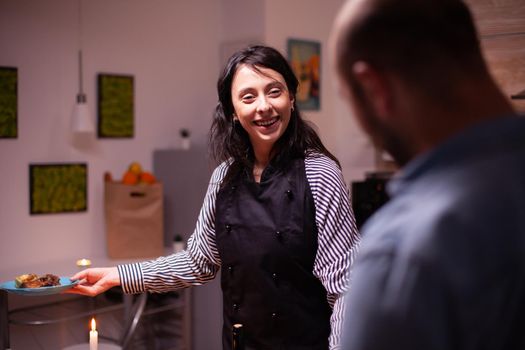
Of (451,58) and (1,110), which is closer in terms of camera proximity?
(451,58)

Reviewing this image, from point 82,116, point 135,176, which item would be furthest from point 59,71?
point 135,176

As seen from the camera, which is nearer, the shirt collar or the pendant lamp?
the shirt collar

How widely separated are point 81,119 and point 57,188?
0.41 m

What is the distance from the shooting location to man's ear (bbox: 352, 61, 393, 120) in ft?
2.27

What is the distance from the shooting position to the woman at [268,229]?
5.52ft

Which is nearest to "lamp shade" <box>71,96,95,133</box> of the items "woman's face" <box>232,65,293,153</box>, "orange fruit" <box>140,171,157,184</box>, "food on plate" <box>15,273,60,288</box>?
"orange fruit" <box>140,171,157,184</box>

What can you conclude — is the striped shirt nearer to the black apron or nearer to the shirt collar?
the black apron

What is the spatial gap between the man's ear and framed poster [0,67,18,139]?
3.07 metres

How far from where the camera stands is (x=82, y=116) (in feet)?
11.8

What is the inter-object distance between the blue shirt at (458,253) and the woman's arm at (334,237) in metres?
0.94

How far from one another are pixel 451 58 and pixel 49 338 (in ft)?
11.1

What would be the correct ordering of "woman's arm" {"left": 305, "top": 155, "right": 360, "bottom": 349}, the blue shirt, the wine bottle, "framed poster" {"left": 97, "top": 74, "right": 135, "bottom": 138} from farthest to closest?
"framed poster" {"left": 97, "top": 74, "right": 135, "bottom": 138}
"woman's arm" {"left": 305, "top": 155, "right": 360, "bottom": 349}
the wine bottle
the blue shirt

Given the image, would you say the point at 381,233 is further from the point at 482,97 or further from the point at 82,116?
the point at 82,116

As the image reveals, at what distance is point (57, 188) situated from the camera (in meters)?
3.65
